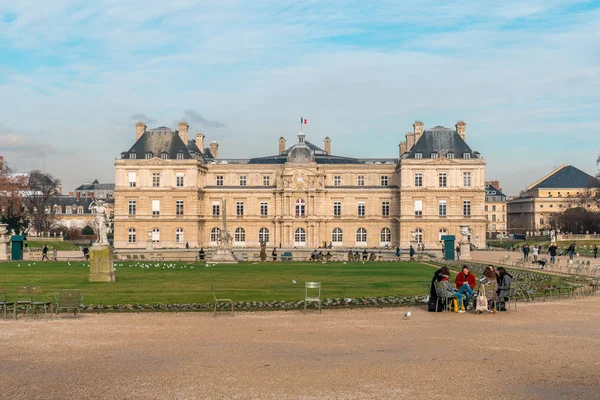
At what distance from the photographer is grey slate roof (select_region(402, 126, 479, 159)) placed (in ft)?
250

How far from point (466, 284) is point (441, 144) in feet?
186

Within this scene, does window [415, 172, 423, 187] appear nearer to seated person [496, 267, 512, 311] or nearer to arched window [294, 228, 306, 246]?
arched window [294, 228, 306, 246]

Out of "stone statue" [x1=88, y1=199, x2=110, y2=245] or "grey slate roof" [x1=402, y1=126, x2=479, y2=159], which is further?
"grey slate roof" [x1=402, y1=126, x2=479, y2=159]

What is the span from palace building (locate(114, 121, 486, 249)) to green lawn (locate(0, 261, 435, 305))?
124ft

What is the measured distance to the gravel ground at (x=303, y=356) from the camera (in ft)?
38.4

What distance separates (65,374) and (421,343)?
7240 millimetres

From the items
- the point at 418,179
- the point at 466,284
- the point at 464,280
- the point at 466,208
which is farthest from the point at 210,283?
the point at 466,208

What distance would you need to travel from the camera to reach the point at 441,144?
76.3m

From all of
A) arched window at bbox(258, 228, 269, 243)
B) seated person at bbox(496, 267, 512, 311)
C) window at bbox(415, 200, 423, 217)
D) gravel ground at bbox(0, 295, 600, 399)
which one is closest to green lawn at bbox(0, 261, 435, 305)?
gravel ground at bbox(0, 295, 600, 399)

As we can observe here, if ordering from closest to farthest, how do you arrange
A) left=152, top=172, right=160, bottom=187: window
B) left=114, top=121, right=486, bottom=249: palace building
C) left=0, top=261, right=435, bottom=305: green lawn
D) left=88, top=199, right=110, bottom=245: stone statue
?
left=0, top=261, right=435, bottom=305: green lawn < left=88, top=199, right=110, bottom=245: stone statue < left=114, top=121, right=486, bottom=249: palace building < left=152, top=172, right=160, bottom=187: window

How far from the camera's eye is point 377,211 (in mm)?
79000

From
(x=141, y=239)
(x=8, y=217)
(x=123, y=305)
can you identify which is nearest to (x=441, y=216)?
(x=141, y=239)

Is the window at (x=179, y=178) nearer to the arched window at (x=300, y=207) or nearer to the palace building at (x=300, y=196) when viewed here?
the palace building at (x=300, y=196)

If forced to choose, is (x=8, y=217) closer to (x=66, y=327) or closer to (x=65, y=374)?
(x=66, y=327)
